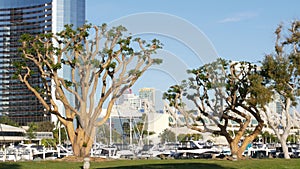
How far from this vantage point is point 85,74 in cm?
4009

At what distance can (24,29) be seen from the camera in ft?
556

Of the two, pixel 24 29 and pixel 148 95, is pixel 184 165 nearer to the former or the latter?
pixel 148 95

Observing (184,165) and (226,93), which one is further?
(226,93)

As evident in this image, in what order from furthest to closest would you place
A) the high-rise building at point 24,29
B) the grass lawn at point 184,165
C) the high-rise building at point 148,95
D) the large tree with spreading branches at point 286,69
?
the high-rise building at point 24,29, the high-rise building at point 148,95, the large tree with spreading branches at point 286,69, the grass lawn at point 184,165

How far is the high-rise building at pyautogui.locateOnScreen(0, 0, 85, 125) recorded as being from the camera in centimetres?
15500

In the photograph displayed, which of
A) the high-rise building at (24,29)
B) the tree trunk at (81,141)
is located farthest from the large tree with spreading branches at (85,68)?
the high-rise building at (24,29)

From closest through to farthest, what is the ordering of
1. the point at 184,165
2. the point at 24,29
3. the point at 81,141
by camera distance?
the point at 184,165
the point at 81,141
the point at 24,29

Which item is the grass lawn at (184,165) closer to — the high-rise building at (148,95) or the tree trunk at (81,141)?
the tree trunk at (81,141)

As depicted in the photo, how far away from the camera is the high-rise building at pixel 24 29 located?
155 meters

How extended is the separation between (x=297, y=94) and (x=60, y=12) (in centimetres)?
12538

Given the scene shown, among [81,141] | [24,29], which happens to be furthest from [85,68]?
[24,29]

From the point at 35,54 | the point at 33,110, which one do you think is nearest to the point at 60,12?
the point at 33,110

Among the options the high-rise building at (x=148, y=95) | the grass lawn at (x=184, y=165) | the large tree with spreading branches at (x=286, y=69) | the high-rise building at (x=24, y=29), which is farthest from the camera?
the high-rise building at (x=24, y=29)

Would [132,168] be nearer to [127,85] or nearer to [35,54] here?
[127,85]
